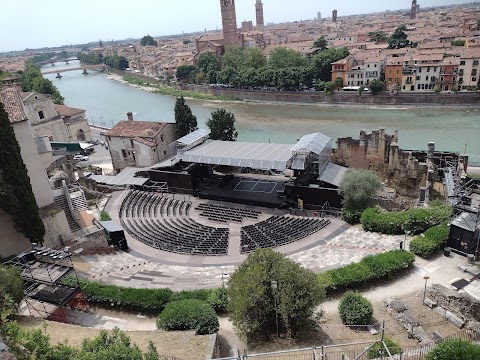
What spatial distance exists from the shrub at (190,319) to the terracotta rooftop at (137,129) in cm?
2402

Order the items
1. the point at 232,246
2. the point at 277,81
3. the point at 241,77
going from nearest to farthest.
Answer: the point at 232,246, the point at 277,81, the point at 241,77

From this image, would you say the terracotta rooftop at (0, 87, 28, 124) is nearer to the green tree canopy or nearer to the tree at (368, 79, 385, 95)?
the tree at (368, 79, 385, 95)

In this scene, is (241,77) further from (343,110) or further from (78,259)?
(78,259)

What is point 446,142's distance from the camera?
4694 cm

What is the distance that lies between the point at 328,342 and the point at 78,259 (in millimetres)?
15368

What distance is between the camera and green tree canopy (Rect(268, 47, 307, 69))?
263ft

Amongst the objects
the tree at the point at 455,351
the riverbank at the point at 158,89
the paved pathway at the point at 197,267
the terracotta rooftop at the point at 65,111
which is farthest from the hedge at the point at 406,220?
the riverbank at the point at 158,89

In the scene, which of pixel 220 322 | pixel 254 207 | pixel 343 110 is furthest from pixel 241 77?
pixel 220 322

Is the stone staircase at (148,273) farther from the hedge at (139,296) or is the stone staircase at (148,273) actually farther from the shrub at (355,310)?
the shrub at (355,310)

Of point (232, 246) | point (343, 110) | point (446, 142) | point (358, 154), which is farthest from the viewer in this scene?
point (343, 110)

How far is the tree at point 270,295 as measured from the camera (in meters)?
13.1

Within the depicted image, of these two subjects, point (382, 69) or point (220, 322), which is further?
point (382, 69)

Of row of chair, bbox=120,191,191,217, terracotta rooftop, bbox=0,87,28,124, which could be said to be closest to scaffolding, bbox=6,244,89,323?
terracotta rooftop, bbox=0,87,28,124

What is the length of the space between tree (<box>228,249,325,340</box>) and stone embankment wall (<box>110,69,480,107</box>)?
189ft
